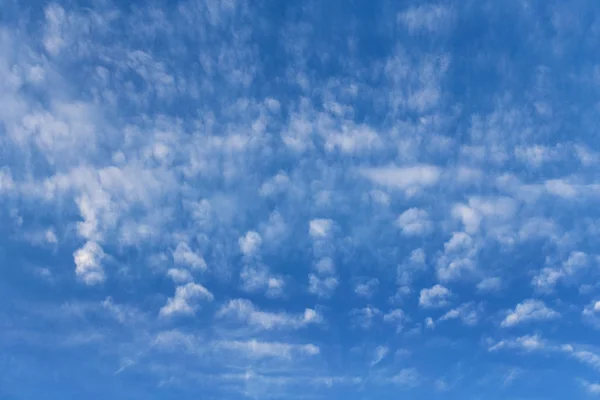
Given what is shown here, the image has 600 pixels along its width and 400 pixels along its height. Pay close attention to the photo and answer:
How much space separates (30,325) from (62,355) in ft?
31.1

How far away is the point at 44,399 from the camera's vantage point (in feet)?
296


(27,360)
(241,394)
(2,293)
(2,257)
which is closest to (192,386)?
(241,394)

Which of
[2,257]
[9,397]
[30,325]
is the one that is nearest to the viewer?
[2,257]

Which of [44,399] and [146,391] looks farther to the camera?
[44,399]

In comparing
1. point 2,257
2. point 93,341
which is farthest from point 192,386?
point 2,257

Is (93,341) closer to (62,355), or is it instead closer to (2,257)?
(62,355)

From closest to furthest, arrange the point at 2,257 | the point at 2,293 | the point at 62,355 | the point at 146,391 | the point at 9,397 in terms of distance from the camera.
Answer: the point at 2,257 → the point at 2,293 → the point at 62,355 → the point at 146,391 → the point at 9,397

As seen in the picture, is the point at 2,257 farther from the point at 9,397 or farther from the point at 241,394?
the point at 9,397

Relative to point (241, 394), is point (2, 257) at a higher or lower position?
higher

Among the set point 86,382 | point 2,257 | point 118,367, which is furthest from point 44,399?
point 2,257

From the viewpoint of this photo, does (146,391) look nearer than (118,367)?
No

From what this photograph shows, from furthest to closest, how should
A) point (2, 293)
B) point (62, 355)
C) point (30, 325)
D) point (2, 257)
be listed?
1. point (62, 355)
2. point (30, 325)
3. point (2, 293)
4. point (2, 257)

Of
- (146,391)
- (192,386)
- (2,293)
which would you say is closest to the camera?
(2,293)

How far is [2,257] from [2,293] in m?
7.02
